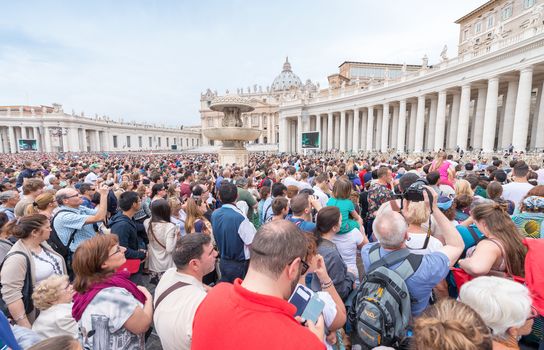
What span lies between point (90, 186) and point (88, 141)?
79312mm

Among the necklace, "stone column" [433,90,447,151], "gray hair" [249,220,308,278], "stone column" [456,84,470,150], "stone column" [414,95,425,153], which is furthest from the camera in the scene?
"stone column" [414,95,425,153]

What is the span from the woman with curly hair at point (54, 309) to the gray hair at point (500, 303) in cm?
296

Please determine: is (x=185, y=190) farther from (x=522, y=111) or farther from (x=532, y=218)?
(x=522, y=111)

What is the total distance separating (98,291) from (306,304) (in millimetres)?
1580

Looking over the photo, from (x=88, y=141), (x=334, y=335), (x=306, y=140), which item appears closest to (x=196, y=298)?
(x=334, y=335)

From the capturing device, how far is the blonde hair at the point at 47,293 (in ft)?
7.12

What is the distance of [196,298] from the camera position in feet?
6.47

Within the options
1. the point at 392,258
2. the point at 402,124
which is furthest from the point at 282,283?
the point at 402,124

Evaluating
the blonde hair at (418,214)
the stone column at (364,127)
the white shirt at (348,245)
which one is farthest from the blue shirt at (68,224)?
the stone column at (364,127)

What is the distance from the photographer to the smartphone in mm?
1634

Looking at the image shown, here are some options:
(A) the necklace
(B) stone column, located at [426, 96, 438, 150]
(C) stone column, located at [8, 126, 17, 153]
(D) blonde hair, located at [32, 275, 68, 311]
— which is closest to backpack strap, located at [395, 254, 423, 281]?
(D) blonde hair, located at [32, 275, 68, 311]

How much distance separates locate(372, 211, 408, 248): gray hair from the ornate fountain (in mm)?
16719

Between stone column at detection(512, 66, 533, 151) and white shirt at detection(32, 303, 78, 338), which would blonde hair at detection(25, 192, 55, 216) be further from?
stone column at detection(512, 66, 533, 151)

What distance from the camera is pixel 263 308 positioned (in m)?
1.26
